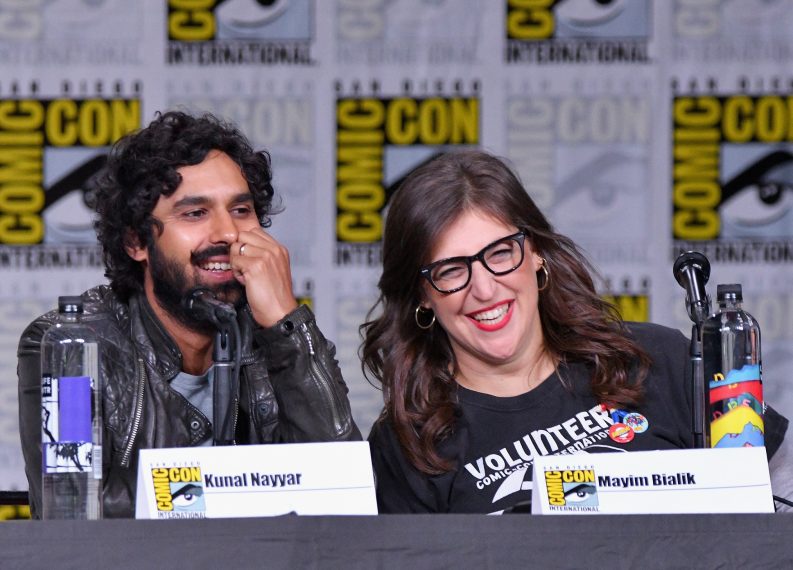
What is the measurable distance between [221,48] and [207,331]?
141cm

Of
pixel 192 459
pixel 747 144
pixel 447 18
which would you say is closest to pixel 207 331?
pixel 192 459

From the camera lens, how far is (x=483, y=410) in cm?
208

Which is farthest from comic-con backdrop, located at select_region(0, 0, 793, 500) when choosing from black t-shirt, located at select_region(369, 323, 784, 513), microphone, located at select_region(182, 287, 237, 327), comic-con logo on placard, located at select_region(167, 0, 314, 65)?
microphone, located at select_region(182, 287, 237, 327)

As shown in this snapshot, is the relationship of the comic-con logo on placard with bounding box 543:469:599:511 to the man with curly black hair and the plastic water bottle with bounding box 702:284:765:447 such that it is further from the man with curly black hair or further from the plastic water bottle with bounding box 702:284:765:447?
the man with curly black hair

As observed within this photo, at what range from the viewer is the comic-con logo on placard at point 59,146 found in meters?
3.42

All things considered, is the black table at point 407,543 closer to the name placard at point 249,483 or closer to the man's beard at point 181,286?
the name placard at point 249,483

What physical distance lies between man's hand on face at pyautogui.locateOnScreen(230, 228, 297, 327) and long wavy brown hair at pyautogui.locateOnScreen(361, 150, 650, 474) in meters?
0.19

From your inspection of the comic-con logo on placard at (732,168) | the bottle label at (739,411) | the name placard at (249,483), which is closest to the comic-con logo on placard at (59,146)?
the comic-con logo on placard at (732,168)

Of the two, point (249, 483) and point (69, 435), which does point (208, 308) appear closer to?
point (69, 435)

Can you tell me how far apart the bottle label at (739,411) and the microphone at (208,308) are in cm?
77

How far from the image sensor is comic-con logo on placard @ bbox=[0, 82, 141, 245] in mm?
3424

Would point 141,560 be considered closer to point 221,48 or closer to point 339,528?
point 339,528

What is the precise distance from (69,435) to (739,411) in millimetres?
941

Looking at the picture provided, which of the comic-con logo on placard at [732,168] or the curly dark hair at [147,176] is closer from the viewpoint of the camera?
the curly dark hair at [147,176]
